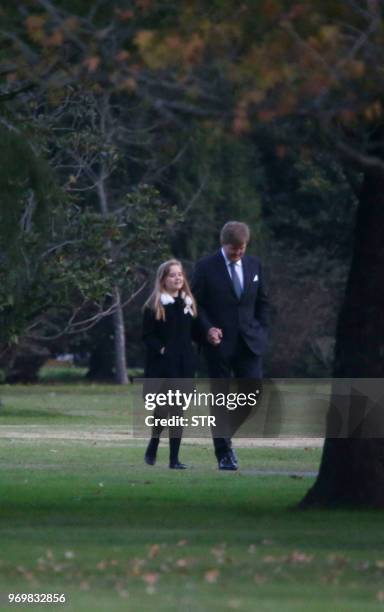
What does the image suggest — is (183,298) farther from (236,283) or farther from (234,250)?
(234,250)

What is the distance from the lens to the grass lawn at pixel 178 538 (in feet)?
25.7

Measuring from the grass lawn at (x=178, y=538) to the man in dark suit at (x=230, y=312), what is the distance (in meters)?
0.84

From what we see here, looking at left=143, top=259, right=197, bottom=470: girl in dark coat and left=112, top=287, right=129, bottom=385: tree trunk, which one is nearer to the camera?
left=143, top=259, right=197, bottom=470: girl in dark coat

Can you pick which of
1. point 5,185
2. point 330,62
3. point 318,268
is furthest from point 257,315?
point 318,268

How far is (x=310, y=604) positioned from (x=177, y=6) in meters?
3.20

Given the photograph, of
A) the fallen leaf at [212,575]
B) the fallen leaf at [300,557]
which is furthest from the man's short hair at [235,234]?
the fallen leaf at [212,575]

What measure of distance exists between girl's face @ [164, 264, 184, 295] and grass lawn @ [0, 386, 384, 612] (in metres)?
1.51

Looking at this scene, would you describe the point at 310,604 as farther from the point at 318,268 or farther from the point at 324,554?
the point at 318,268

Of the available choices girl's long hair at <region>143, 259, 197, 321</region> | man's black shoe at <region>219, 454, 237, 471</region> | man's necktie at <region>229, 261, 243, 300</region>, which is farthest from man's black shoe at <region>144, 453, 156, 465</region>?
man's necktie at <region>229, 261, 243, 300</region>

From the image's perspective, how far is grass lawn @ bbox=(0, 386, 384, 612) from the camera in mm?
7836

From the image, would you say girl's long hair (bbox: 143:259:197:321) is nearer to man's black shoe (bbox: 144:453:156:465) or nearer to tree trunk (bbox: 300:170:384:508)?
man's black shoe (bbox: 144:453:156:465)

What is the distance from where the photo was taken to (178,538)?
32.0 ft

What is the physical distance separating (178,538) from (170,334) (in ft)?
13.6

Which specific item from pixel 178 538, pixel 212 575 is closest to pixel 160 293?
pixel 178 538
